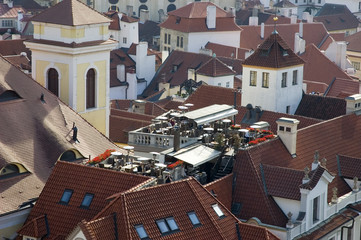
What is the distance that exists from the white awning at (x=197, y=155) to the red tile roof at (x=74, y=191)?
6.08 m

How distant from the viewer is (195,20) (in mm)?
142250

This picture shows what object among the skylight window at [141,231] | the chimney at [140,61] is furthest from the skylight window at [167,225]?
the chimney at [140,61]

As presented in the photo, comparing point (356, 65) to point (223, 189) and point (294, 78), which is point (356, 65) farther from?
point (223, 189)

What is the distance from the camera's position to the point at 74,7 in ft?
211

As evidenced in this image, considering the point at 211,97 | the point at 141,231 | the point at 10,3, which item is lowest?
the point at 10,3

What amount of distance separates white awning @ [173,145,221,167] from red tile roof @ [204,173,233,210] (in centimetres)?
127

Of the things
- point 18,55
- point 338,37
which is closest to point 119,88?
point 18,55

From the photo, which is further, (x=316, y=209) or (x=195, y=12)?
(x=195, y=12)

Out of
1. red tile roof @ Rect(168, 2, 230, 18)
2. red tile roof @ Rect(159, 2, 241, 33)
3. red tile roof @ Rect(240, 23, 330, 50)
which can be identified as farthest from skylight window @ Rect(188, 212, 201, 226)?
red tile roof @ Rect(240, 23, 330, 50)

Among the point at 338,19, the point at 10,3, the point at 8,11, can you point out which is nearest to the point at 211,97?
the point at 8,11

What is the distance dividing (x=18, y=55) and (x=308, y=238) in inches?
2208

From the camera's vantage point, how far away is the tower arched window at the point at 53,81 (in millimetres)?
63750

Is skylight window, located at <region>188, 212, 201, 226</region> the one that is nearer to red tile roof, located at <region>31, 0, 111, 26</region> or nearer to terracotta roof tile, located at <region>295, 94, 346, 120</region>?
red tile roof, located at <region>31, 0, 111, 26</region>

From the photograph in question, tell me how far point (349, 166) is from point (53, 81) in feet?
56.4
